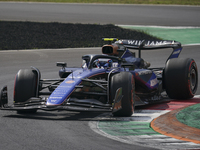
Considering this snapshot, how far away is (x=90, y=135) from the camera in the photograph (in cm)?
664

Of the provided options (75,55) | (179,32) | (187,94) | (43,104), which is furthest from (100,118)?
(179,32)

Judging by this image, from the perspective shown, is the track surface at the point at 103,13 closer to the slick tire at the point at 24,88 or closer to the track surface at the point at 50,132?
the track surface at the point at 50,132

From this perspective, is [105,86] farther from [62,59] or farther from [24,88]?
[62,59]

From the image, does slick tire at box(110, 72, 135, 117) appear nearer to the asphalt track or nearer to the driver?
the asphalt track

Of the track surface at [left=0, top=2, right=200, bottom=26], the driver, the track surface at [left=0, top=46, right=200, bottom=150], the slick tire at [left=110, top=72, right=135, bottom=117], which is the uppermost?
the track surface at [left=0, top=2, right=200, bottom=26]

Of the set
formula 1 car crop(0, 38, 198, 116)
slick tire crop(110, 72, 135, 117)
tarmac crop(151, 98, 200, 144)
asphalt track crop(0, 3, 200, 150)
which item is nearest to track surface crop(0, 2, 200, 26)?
asphalt track crop(0, 3, 200, 150)

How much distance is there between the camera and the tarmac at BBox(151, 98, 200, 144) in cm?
655

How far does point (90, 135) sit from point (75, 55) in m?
10.3

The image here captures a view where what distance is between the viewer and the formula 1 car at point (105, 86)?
7.88 metres

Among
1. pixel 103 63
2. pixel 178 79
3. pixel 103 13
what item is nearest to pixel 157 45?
pixel 178 79

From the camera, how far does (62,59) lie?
16281 mm

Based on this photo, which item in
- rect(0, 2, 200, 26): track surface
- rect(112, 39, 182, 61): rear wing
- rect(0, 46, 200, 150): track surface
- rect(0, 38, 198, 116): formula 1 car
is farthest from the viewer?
A: rect(0, 2, 200, 26): track surface

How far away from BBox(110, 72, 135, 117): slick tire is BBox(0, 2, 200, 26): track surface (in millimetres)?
16639

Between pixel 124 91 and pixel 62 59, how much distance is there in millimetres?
8600
